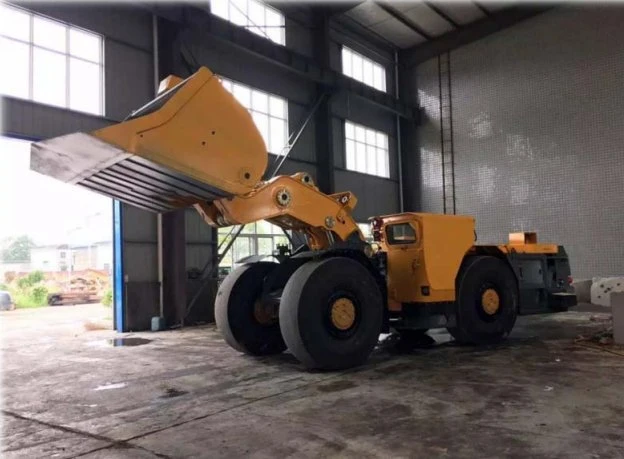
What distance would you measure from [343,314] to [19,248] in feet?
94.5

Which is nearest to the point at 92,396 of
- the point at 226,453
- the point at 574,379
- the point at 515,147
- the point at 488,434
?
the point at 226,453

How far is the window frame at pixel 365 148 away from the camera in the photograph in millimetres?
19438

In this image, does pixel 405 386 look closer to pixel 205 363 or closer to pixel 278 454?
pixel 278 454

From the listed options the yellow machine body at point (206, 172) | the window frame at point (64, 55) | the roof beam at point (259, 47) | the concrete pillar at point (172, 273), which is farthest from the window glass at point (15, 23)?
the yellow machine body at point (206, 172)

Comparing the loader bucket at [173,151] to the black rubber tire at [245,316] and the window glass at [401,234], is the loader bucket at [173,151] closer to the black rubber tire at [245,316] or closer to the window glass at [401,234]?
the black rubber tire at [245,316]

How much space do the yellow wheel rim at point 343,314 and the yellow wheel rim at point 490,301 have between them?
2686mm

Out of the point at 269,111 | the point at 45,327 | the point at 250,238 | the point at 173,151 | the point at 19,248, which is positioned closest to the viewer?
the point at 173,151

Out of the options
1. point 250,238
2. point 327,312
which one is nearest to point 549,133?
point 250,238

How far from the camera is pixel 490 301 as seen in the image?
8359mm

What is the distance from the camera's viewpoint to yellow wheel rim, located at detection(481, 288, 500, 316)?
27.1 ft

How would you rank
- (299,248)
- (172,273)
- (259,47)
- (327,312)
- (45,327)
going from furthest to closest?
(259,47) < (45,327) < (172,273) < (299,248) < (327,312)

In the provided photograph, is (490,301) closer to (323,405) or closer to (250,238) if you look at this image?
(323,405)

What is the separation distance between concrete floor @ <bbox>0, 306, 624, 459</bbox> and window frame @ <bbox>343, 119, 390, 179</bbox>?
12207 millimetres

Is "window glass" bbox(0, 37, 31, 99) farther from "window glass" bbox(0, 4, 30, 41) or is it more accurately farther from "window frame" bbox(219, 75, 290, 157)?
"window frame" bbox(219, 75, 290, 157)
